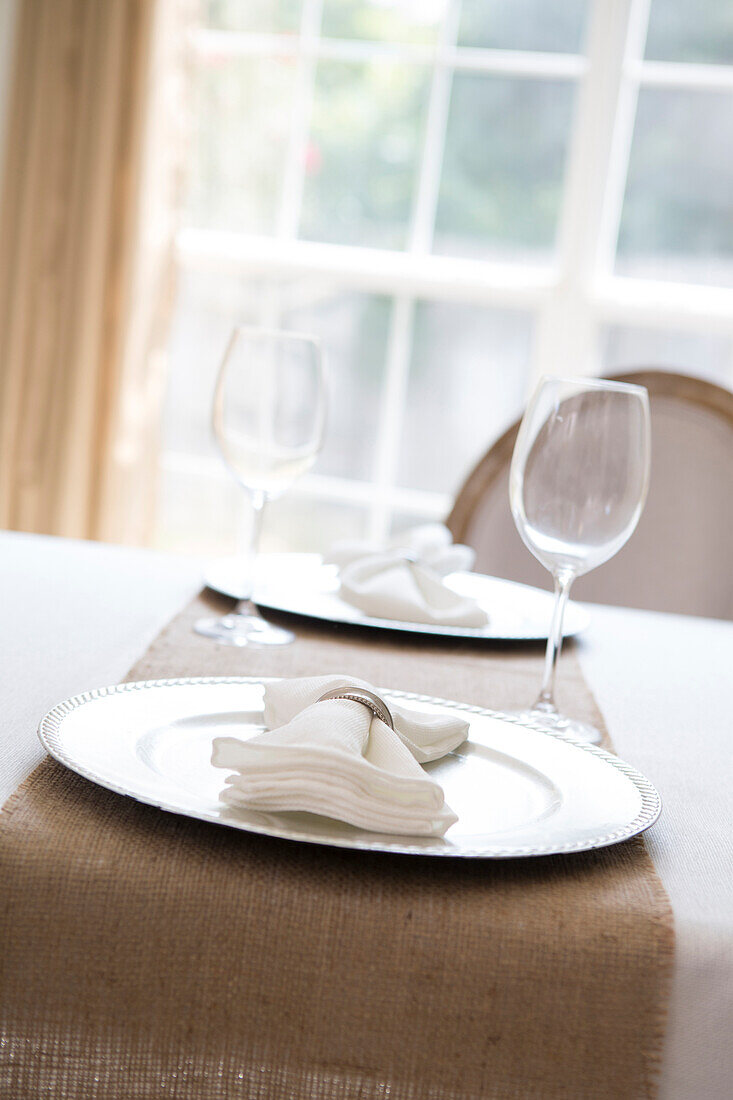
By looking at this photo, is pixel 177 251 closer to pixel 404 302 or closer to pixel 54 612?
pixel 404 302

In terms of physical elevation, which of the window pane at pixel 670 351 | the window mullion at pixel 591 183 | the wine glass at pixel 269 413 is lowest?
the wine glass at pixel 269 413

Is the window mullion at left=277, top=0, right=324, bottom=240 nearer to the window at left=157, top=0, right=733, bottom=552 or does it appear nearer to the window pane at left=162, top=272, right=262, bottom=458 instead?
the window at left=157, top=0, right=733, bottom=552

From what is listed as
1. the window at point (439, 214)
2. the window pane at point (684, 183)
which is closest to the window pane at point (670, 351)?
the window at point (439, 214)

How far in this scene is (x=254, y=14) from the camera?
303 cm

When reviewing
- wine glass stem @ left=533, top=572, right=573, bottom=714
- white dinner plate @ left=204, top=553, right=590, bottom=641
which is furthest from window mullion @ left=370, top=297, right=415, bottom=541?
wine glass stem @ left=533, top=572, right=573, bottom=714

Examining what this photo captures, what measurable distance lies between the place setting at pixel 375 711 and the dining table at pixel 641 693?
31mm

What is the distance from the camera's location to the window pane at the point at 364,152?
9.78 feet

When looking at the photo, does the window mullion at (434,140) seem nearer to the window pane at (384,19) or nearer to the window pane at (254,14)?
the window pane at (384,19)

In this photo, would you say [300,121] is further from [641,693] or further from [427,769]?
[427,769]

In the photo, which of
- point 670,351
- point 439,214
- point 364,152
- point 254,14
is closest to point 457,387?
point 439,214

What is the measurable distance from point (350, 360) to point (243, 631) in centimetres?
234

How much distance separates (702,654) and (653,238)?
6.99 feet

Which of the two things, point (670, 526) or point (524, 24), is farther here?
point (524, 24)

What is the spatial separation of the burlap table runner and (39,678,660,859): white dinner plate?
20mm
